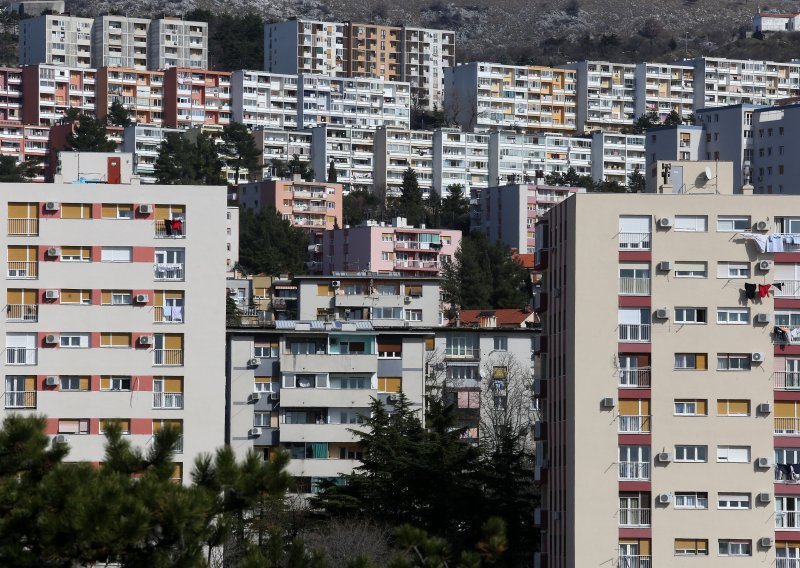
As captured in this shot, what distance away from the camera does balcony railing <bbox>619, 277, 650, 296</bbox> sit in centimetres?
4759

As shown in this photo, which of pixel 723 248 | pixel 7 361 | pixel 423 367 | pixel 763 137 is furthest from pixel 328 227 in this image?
pixel 723 248

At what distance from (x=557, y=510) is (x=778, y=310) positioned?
744 centimetres

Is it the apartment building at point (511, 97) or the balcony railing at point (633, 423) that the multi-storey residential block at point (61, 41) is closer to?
the apartment building at point (511, 97)

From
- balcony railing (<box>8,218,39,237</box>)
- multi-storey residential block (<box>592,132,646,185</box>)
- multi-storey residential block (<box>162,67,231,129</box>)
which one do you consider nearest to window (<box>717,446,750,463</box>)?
balcony railing (<box>8,218,39,237</box>)

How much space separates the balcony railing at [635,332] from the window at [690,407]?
177cm

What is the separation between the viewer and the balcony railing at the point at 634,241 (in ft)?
157

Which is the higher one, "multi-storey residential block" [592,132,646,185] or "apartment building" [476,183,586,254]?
"multi-storey residential block" [592,132,646,185]

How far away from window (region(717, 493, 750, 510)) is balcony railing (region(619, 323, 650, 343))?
4.26m

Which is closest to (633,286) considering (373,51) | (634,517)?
(634,517)

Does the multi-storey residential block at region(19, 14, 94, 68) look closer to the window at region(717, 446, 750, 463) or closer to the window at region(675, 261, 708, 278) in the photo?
the window at region(675, 261, 708, 278)

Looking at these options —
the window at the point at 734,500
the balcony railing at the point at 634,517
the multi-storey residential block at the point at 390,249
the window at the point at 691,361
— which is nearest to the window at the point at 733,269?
the window at the point at 691,361

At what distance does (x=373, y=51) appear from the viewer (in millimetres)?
184250

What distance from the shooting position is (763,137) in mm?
130125

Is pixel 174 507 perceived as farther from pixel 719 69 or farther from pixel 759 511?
pixel 719 69
